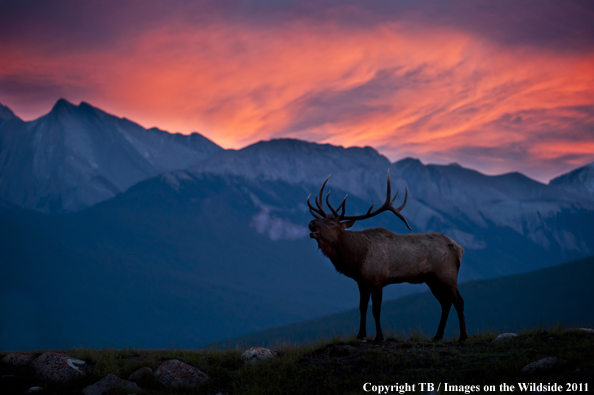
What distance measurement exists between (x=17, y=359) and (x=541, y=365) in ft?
A: 34.9

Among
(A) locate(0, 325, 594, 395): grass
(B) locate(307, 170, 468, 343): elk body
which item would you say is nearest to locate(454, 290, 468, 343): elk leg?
(B) locate(307, 170, 468, 343): elk body

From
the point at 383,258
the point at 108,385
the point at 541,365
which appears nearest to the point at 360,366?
the point at 383,258

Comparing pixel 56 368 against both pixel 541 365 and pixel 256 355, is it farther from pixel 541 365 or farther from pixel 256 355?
pixel 541 365

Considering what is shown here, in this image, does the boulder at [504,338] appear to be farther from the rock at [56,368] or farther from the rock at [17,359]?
the rock at [17,359]

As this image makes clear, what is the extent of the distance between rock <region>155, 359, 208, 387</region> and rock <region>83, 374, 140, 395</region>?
56 cm

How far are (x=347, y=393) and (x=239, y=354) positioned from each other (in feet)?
12.4

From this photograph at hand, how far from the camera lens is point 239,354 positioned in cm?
1165

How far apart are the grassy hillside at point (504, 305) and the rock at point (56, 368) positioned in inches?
4968

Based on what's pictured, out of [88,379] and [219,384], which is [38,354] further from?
[219,384]

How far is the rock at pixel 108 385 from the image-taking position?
31.4ft

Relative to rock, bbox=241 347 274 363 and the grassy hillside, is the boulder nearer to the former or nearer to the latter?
rock, bbox=241 347 274 363

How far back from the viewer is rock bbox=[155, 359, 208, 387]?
9.95 meters

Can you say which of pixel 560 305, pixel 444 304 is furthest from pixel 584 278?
pixel 444 304

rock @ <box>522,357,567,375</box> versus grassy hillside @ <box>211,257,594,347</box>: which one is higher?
rock @ <box>522,357,567,375</box>
